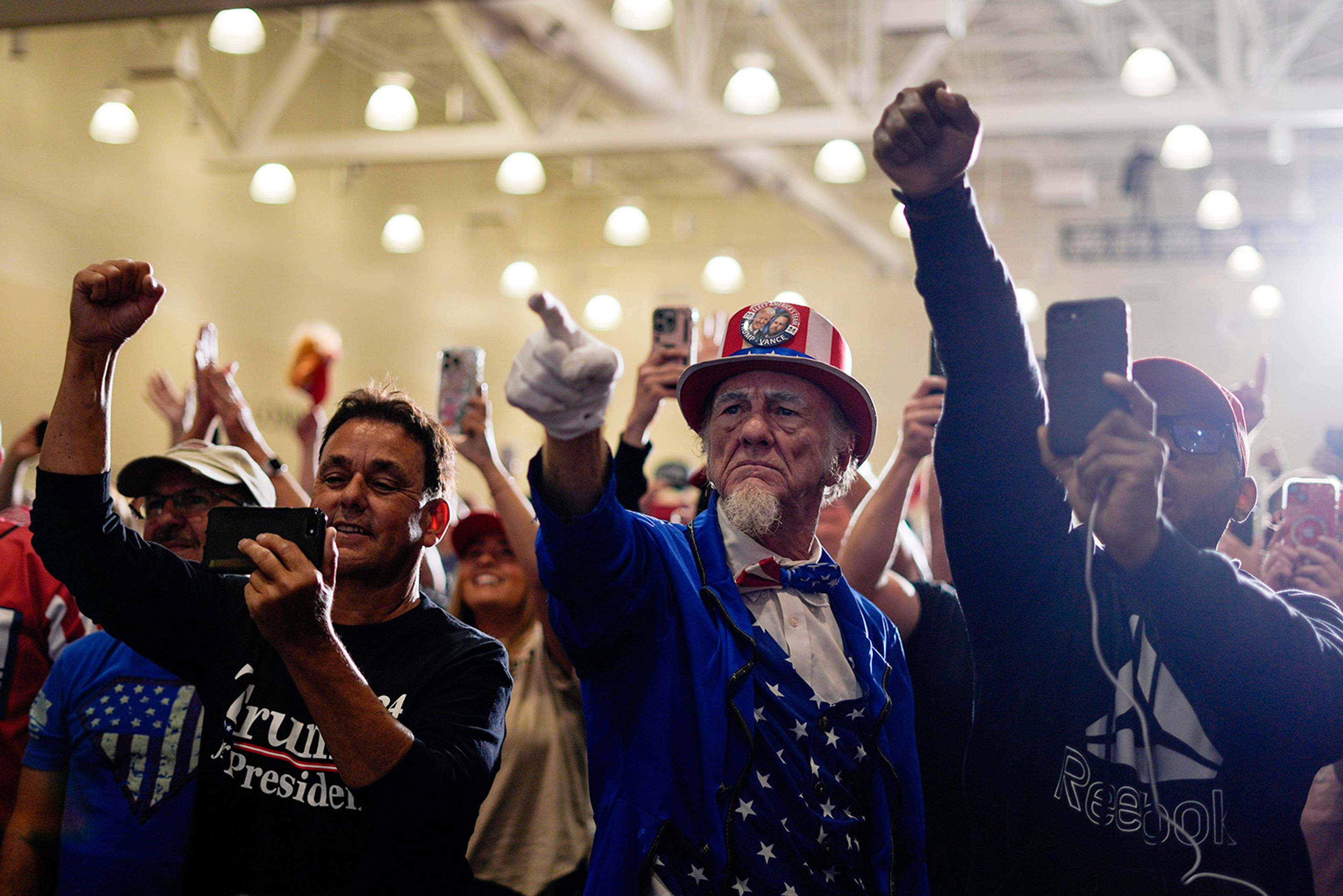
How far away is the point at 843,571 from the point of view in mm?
2434

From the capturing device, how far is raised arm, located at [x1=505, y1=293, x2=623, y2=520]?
134 centimetres

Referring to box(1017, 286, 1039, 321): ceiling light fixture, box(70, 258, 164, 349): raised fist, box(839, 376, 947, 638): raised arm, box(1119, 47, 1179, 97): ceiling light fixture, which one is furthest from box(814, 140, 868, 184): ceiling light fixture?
box(70, 258, 164, 349): raised fist

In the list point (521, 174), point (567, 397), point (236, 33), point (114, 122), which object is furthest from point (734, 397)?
point (114, 122)

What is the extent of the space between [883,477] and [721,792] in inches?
40.7

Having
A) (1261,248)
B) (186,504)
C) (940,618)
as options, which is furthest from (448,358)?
(1261,248)

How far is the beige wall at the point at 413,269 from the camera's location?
7938 millimetres

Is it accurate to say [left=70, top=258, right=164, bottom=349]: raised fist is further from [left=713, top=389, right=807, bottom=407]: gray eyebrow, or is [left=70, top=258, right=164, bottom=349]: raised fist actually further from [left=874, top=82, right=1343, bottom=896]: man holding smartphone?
[left=874, top=82, right=1343, bottom=896]: man holding smartphone

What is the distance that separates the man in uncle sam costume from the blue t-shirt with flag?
0.85m

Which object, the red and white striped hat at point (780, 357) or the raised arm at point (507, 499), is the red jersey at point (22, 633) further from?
the red and white striped hat at point (780, 357)

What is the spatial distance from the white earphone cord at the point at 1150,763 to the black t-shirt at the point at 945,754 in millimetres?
815

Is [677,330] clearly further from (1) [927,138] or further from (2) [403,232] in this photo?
(2) [403,232]

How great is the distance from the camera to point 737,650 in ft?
5.79

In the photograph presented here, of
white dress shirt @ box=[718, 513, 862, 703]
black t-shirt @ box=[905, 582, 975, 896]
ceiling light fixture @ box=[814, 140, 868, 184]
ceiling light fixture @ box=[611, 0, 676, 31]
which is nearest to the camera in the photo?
white dress shirt @ box=[718, 513, 862, 703]

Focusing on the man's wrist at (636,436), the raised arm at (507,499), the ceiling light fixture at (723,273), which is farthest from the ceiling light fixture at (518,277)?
the man's wrist at (636,436)
